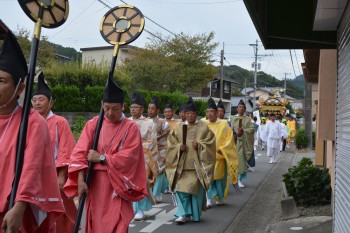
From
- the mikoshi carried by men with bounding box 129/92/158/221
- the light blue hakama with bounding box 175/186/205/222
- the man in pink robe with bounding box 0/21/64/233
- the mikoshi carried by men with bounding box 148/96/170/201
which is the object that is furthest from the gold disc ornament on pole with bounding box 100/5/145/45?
the mikoshi carried by men with bounding box 148/96/170/201

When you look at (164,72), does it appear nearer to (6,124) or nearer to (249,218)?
(249,218)

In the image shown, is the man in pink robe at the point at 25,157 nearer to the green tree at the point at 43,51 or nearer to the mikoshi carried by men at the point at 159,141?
the mikoshi carried by men at the point at 159,141

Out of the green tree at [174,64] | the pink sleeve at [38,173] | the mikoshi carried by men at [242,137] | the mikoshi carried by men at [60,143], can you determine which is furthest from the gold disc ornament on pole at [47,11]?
the green tree at [174,64]

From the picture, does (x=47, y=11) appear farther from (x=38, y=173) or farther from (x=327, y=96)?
(x=327, y=96)

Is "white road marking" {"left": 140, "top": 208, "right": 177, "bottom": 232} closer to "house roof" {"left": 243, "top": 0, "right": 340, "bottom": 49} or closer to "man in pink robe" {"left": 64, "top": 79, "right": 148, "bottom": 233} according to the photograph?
"man in pink robe" {"left": 64, "top": 79, "right": 148, "bottom": 233}

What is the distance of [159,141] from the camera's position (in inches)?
426

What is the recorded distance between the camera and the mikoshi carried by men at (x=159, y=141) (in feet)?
34.0

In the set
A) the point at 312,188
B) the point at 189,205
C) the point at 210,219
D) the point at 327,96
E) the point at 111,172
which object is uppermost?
the point at 327,96

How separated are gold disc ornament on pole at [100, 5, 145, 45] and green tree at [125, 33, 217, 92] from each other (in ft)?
96.1

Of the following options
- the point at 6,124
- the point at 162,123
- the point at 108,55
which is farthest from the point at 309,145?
the point at 108,55

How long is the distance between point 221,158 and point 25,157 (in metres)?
7.60

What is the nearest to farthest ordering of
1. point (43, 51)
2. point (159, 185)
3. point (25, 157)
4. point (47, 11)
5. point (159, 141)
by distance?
1. point (25, 157)
2. point (47, 11)
3. point (159, 185)
4. point (159, 141)
5. point (43, 51)

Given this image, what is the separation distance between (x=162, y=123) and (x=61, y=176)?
5.12 m

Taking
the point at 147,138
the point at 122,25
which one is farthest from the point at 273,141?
the point at 122,25
